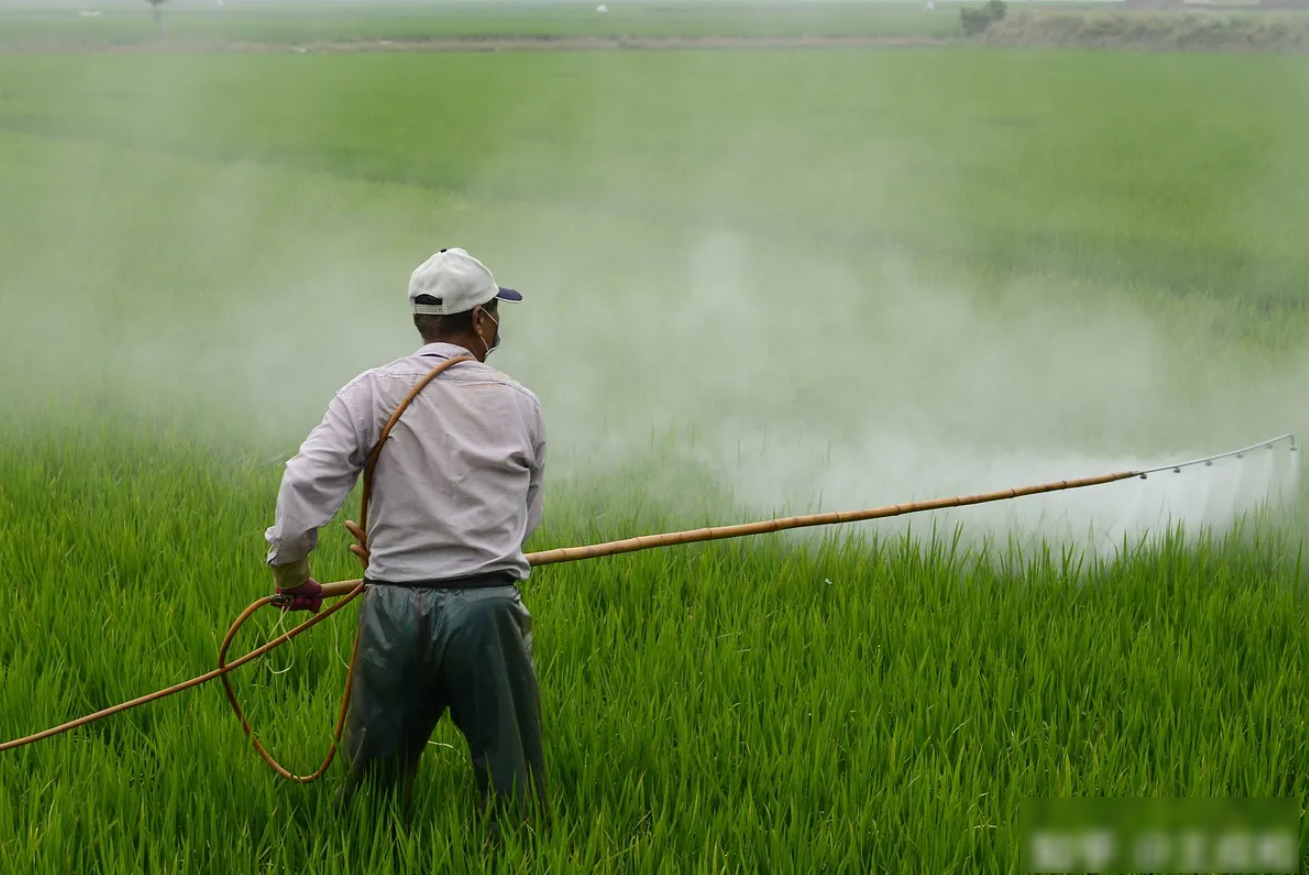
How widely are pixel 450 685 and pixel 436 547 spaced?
9.5 inches

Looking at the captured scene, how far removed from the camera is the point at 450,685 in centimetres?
241

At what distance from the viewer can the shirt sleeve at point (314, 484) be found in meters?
2.30

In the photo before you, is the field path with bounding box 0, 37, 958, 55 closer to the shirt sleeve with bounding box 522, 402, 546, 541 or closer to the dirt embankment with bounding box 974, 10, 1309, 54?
the dirt embankment with bounding box 974, 10, 1309, 54

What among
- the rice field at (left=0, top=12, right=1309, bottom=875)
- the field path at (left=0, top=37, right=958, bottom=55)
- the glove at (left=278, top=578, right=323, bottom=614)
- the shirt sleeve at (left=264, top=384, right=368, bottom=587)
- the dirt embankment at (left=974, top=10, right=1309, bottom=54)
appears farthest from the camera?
the field path at (left=0, top=37, right=958, bottom=55)

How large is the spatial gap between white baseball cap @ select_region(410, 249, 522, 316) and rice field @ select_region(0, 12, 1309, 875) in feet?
3.00

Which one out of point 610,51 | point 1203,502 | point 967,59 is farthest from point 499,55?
point 1203,502

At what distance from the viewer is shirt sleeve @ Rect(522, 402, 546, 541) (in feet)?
8.27

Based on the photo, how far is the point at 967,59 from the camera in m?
23.5

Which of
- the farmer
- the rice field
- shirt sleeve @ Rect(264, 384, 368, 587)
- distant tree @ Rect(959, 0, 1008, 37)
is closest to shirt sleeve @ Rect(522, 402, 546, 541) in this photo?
the farmer

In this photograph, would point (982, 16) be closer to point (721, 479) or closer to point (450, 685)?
point (721, 479)

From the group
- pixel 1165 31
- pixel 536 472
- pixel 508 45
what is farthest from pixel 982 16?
pixel 536 472

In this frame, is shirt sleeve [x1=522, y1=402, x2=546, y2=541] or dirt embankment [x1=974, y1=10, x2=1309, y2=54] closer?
shirt sleeve [x1=522, y1=402, x2=546, y2=541]

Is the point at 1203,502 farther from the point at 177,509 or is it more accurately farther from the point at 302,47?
the point at 302,47

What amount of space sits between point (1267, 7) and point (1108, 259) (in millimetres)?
16233
